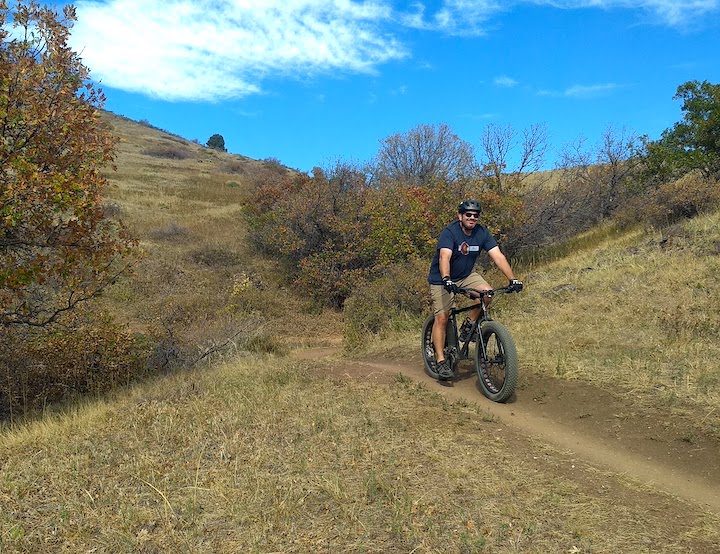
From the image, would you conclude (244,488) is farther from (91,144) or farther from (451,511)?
(91,144)

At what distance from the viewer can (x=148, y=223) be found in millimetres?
24844

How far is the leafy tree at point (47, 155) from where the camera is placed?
547cm

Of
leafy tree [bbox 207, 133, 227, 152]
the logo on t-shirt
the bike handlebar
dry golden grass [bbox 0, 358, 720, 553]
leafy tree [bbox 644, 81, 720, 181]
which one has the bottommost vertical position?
dry golden grass [bbox 0, 358, 720, 553]

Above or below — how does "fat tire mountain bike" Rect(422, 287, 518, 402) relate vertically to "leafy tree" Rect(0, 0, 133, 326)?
below

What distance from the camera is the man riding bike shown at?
6.02 meters

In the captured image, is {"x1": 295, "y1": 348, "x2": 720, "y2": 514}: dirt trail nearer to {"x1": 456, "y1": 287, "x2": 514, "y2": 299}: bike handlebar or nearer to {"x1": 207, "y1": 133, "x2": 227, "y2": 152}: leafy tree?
{"x1": 456, "y1": 287, "x2": 514, "y2": 299}: bike handlebar

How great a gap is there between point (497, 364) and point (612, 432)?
4.44 feet

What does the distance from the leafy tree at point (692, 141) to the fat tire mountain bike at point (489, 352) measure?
14216 millimetres

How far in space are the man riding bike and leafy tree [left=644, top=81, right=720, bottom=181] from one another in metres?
14.0

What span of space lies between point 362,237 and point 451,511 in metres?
13.9

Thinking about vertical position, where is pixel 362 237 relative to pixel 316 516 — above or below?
above

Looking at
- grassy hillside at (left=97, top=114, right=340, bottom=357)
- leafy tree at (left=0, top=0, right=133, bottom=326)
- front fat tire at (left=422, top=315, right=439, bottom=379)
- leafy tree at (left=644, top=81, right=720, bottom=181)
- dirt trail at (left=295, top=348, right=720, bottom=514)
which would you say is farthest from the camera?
leafy tree at (left=644, top=81, right=720, bottom=181)

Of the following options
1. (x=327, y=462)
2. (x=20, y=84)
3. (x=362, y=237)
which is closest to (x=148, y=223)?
(x=362, y=237)

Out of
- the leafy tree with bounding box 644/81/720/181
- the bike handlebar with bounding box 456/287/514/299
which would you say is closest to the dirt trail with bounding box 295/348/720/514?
the bike handlebar with bounding box 456/287/514/299
